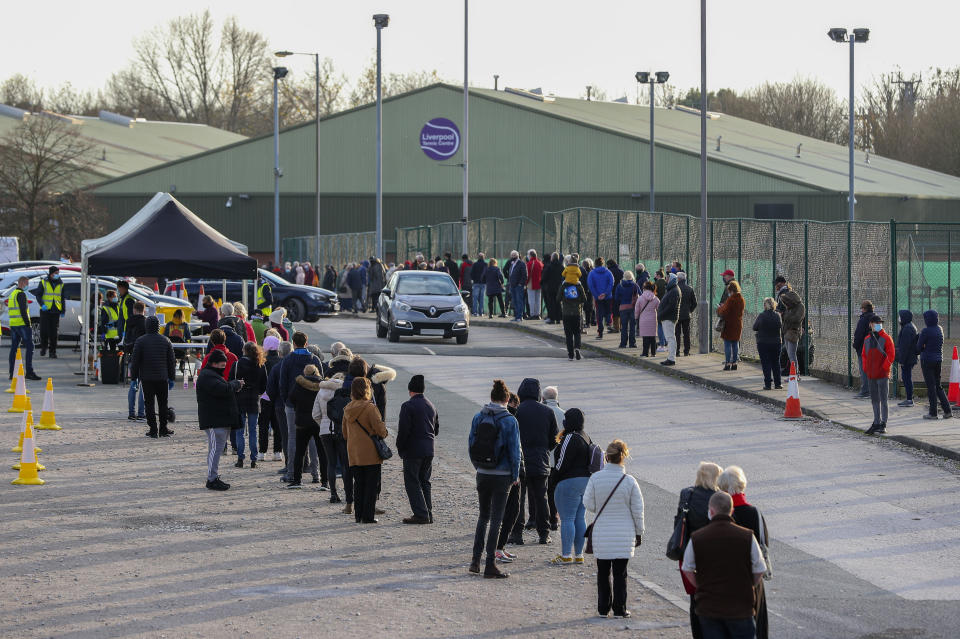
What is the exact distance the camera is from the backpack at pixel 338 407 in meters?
13.4

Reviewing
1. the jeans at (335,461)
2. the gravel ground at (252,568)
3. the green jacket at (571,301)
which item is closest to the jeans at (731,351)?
the green jacket at (571,301)

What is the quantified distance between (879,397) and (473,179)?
157 feet

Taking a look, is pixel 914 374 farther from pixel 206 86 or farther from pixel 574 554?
pixel 206 86

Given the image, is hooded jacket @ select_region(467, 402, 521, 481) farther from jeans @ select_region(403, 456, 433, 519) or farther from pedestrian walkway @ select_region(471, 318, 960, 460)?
pedestrian walkway @ select_region(471, 318, 960, 460)

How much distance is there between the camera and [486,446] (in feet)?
35.0

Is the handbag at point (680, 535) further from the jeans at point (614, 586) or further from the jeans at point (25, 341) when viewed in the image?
A: the jeans at point (25, 341)

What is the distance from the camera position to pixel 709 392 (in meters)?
22.9

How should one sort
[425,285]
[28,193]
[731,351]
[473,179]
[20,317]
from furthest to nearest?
1. [473,179]
2. [28,193]
3. [425,285]
4. [731,351]
5. [20,317]

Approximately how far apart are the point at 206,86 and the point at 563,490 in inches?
3928

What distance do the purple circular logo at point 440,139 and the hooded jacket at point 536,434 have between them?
5361 cm

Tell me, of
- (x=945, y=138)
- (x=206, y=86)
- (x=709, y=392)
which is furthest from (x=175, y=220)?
(x=206, y=86)

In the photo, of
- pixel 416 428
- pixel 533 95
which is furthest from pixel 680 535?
pixel 533 95

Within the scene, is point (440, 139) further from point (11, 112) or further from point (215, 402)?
point (215, 402)

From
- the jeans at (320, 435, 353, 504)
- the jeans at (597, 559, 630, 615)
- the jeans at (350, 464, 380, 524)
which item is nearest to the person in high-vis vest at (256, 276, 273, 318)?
the jeans at (320, 435, 353, 504)
